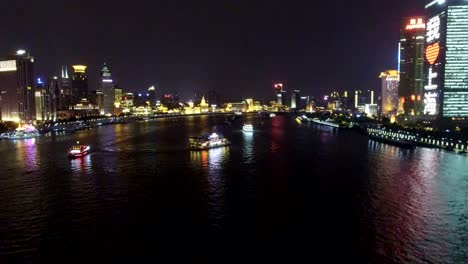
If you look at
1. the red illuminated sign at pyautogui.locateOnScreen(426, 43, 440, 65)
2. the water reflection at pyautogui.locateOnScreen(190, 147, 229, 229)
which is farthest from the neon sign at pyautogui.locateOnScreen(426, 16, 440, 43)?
the water reflection at pyautogui.locateOnScreen(190, 147, 229, 229)

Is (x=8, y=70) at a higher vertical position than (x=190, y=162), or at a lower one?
higher

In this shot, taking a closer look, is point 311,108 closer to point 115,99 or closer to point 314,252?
point 115,99

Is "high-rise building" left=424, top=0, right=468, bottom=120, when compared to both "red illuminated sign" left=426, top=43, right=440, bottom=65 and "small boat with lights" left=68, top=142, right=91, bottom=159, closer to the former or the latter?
"red illuminated sign" left=426, top=43, right=440, bottom=65

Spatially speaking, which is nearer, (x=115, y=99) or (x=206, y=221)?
(x=206, y=221)

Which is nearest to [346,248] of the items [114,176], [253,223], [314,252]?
[314,252]

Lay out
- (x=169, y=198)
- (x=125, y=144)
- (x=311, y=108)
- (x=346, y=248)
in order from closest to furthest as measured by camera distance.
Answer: (x=346, y=248), (x=169, y=198), (x=125, y=144), (x=311, y=108)

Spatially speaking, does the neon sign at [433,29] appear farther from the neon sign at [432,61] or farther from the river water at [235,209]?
the river water at [235,209]

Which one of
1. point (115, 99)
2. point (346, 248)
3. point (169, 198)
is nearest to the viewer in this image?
point (346, 248)
